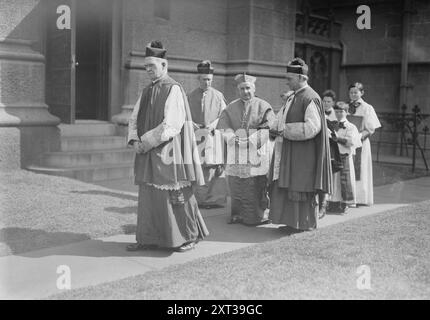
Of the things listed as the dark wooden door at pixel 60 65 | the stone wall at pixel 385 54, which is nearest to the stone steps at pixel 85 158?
the dark wooden door at pixel 60 65

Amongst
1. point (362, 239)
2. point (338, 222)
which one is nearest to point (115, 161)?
point (338, 222)

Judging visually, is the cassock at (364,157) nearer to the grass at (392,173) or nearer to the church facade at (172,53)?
the grass at (392,173)

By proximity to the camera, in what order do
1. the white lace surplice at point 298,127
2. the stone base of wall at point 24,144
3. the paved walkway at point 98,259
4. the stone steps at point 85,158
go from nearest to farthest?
the paved walkway at point 98,259
the white lace surplice at point 298,127
the stone base of wall at point 24,144
the stone steps at point 85,158

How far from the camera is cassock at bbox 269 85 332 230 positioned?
6.77m

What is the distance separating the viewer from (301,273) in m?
5.03

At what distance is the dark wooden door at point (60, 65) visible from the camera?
10.1 meters

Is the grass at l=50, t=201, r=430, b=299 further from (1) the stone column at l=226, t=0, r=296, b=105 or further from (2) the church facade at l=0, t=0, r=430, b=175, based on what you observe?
(1) the stone column at l=226, t=0, r=296, b=105

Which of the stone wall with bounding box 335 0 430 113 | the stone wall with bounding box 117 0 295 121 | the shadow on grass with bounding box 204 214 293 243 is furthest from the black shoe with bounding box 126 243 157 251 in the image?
the stone wall with bounding box 335 0 430 113

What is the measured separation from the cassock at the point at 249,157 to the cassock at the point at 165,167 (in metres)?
1.51

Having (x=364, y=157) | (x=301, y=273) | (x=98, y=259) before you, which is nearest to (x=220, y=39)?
(x=364, y=157)

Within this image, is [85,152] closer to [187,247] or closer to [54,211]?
[54,211]

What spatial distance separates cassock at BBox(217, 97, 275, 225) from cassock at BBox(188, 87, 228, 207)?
797 millimetres
